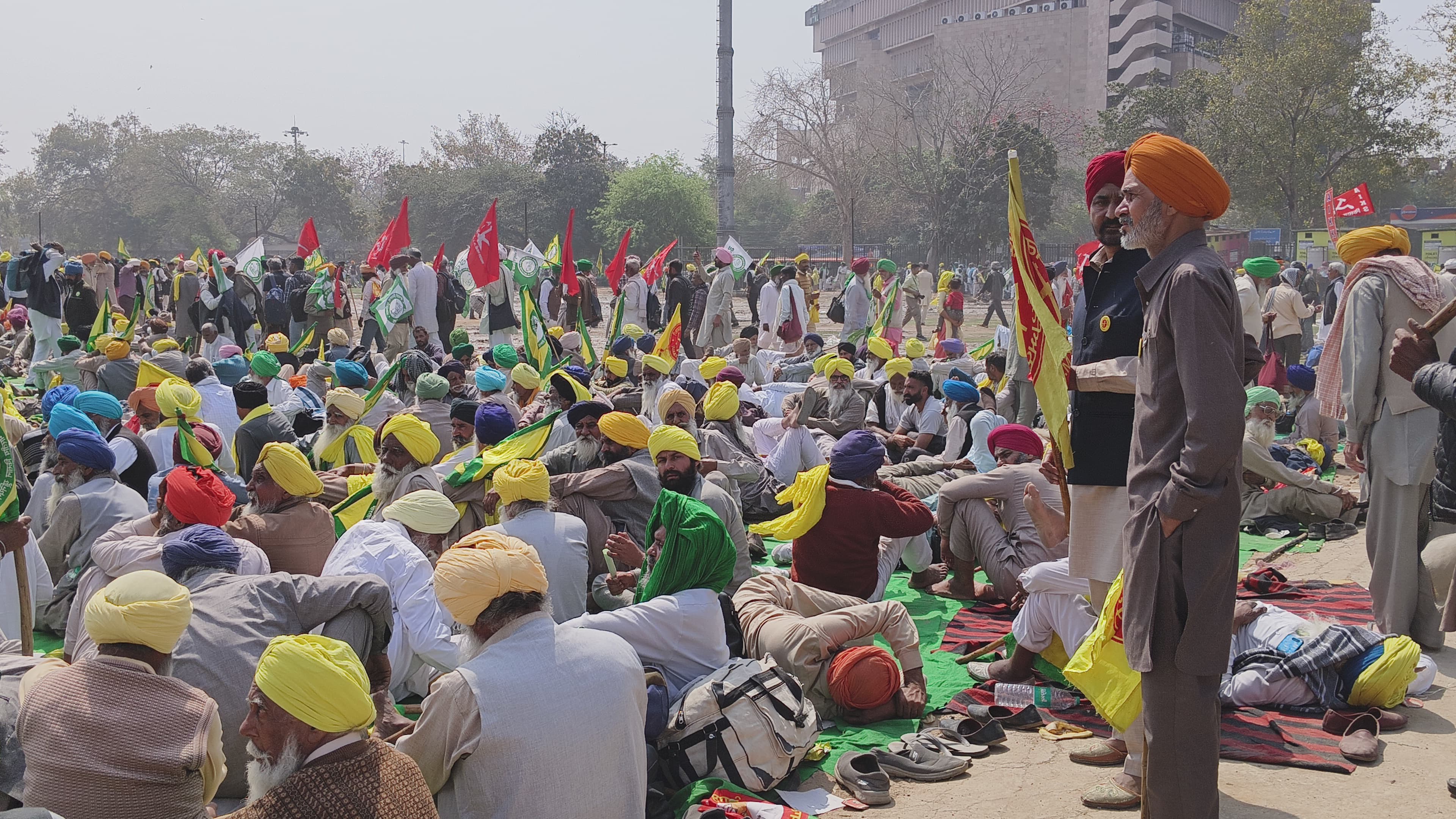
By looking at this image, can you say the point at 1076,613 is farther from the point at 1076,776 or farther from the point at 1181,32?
the point at 1181,32

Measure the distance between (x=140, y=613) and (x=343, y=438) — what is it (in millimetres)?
4275

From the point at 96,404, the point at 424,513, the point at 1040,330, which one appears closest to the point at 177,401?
the point at 96,404

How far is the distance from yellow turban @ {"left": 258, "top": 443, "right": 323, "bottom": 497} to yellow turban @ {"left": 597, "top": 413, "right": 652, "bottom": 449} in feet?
4.95

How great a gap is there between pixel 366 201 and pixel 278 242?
52.9 feet

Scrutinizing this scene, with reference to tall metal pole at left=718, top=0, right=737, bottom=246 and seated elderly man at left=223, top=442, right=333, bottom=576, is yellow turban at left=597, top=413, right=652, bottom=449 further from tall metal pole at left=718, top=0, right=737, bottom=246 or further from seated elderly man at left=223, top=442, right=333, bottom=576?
Result: tall metal pole at left=718, top=0, right=737, bottom=246

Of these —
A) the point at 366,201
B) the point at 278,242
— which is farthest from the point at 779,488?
the point at 366,201

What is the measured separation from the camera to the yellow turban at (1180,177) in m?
3.04

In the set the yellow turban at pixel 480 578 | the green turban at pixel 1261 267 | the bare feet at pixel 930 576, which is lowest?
the bare feet at pixel 930 576

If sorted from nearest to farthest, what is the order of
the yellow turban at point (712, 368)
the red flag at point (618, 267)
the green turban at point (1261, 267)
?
the yellow turban at point (712, 368) < the green turban at point (1261, 267) < the red flag at point (618, 267)

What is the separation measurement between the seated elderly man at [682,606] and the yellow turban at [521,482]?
806mm

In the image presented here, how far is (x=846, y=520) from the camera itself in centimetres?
525

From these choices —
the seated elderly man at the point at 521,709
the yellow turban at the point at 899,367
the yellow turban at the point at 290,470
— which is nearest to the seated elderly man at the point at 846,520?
the yellow turban at the point at 290,470

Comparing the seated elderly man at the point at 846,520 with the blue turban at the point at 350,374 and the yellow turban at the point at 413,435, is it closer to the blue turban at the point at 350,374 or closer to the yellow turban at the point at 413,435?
the yellow turban at the point at 413,435

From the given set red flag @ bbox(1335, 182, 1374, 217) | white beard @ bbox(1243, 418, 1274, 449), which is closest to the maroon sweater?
white beard @ bbox(1243, 418, 1274, 449)
